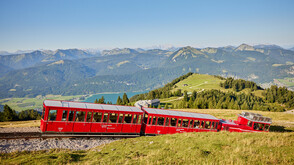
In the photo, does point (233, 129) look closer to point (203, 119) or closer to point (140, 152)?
point (203, 119)

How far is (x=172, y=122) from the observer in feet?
82.6

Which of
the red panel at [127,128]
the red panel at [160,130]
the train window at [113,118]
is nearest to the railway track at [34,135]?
the train window at [113,118]

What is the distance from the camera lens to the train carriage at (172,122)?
24.0m

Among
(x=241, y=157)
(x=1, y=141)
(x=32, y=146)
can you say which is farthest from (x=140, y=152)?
(x=1, y=141)

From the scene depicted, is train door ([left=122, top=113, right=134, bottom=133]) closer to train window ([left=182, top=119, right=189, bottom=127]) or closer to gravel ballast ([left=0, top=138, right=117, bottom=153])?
gravel ballast ([left=0, top=138, right=117, bottom=153])

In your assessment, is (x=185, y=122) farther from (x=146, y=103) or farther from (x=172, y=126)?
(x=146, y=103)

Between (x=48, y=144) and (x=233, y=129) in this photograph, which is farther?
(x=233, y=129)

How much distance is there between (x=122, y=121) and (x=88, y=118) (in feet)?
13.8

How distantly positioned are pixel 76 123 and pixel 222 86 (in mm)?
158731

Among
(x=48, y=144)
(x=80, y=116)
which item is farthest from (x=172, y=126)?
(x=48, y=144)

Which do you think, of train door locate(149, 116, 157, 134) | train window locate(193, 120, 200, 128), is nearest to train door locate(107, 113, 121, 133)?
train door locate(149, 116, 157, 134)

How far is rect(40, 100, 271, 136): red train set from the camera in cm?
2011

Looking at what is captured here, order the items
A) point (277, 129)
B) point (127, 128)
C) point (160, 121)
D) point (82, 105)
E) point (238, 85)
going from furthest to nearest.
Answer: point (238, 85) → point (277, 129) → point (160, 121) → point (127, 128) → point (82, 105)

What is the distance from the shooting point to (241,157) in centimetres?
1115
